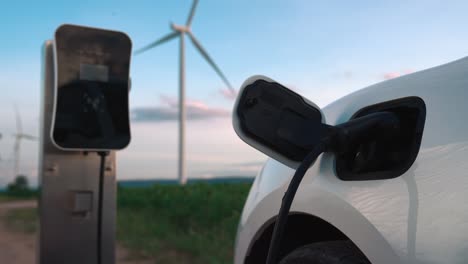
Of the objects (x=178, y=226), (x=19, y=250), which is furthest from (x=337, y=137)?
(x=178, y=226)

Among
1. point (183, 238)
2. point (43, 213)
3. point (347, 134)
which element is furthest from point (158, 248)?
point (347, 134)

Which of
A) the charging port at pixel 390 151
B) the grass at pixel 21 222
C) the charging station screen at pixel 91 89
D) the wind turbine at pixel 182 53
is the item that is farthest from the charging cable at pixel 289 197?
the wind turbine at pixel 182 53

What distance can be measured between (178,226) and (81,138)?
182 inches

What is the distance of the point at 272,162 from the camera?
5.33ft

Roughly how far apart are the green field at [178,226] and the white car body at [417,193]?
13.4 ft

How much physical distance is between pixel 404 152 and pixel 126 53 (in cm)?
264

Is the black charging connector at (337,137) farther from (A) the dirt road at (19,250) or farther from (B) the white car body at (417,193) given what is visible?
(A) the dirt road at (19,250)

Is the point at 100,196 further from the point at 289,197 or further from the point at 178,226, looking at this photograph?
the point at 178,226

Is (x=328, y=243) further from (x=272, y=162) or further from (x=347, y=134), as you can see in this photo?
(x=272, y=162)

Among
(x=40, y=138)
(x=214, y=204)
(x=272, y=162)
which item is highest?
(x=272, y=162)

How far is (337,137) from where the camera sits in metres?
1.18

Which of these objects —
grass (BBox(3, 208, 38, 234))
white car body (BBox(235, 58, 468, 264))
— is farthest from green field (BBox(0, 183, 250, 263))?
white car body (BBox(235, 58, 468, 264))

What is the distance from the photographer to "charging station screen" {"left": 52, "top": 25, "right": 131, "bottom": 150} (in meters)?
3.18

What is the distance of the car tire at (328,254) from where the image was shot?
1187 mm
